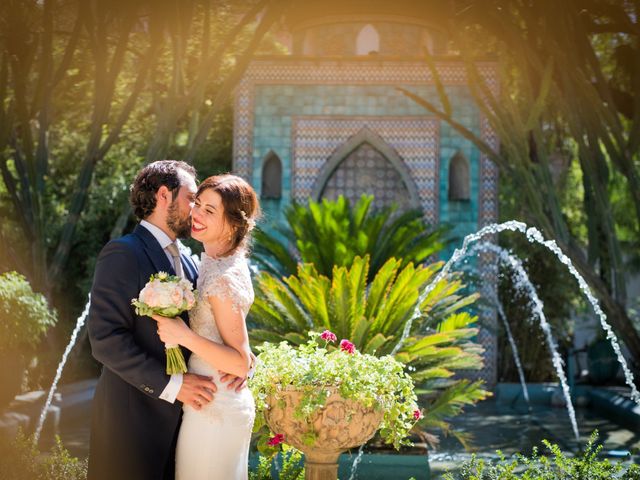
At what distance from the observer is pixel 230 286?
4277mm

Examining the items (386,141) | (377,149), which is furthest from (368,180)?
(386,141)

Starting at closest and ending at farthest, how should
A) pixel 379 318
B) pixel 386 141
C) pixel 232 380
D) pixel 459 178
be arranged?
pixel 232 380, pixel 379 318, pixel 386 141, pixel 459 178

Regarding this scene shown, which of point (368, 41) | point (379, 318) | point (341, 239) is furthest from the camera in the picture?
point (368, 41)

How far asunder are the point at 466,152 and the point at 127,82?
6.93 m

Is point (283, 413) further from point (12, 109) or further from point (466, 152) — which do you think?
point (466, 152)

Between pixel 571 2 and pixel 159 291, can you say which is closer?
pixel 159 291

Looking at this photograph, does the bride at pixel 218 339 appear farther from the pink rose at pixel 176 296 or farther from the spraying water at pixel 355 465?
the spraying water at pixel 355 465

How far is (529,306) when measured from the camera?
20016 mm

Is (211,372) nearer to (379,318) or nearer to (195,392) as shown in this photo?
(195,392)

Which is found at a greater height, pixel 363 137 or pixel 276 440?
pixel 363 137

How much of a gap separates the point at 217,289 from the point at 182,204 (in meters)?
0.43

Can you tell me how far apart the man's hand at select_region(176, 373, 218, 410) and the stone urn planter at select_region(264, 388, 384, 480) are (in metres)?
1.15

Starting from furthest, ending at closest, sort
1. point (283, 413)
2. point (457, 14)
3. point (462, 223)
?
point (462, 223) < point (457, 14) < point (283, 413)

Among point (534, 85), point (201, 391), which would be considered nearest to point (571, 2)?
point (534, 85)
